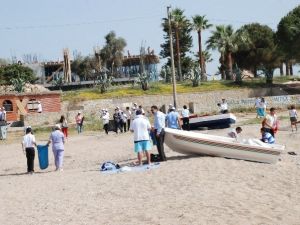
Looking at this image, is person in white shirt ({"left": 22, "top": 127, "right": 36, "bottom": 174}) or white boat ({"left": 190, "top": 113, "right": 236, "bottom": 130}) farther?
white boat ({"left": 190, "top": 113, "right": 236, "bottom": 130})

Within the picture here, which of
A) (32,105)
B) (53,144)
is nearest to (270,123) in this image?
(53,144)

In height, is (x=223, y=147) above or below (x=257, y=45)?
below

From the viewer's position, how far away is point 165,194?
38.4 feet

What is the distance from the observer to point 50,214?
1070 cm

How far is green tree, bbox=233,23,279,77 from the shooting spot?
63594mm

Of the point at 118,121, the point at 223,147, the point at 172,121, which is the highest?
the point at 172,121

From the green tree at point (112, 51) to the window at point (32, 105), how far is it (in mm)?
37196

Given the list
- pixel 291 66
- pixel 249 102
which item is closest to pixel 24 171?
pixel 249 102

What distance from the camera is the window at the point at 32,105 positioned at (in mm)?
42588

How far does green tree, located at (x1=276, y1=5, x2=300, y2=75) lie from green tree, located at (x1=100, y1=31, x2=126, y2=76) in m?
27.2

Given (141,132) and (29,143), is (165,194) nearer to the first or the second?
(141,132)

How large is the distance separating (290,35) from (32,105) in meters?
26.8

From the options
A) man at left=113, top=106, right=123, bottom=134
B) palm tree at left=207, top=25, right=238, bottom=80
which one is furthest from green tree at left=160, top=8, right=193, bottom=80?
man at left=113, top=106, right=123, bottom=134

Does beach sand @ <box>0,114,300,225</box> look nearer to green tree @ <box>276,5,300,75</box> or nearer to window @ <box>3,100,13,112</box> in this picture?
window @ <box>3,100,13,112</box>
